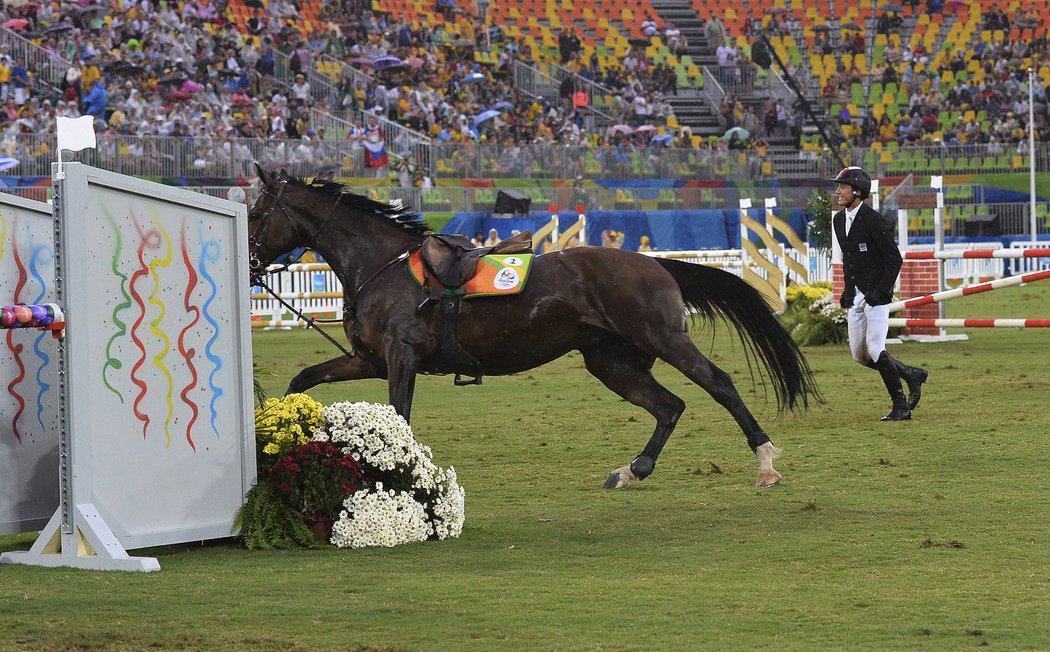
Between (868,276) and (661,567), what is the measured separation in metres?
5.44

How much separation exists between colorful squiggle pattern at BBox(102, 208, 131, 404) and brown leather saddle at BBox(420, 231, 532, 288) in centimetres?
218

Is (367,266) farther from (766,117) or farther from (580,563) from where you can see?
(766,117)

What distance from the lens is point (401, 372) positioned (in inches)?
312

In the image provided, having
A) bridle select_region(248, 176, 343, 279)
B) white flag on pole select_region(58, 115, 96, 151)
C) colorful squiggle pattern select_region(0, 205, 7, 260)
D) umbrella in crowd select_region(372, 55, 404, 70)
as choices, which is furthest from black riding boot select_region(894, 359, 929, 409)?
umbrella in crowd select_region(372, 55, 404, 70)

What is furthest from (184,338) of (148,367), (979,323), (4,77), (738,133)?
(738,133)

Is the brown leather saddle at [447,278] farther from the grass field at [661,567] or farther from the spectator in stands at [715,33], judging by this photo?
the spectator in stands at [715,33]

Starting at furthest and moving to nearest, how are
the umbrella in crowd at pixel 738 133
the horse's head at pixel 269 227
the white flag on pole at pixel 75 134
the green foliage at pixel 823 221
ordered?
the umbrella in crowd at pixel 738 133
the green foliage at pixel 823 221
the horse's head at pixel 269 227
the white flag on pole at pixel 75 134

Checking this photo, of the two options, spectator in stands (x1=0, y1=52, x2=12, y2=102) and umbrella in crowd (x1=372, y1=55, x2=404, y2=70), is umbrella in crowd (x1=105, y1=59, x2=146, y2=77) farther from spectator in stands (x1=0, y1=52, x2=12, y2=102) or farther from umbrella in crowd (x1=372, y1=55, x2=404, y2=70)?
umbrella in crowd (x1=372, y1=55, x2=404, y2=70)

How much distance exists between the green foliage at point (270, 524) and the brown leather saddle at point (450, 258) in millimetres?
1793

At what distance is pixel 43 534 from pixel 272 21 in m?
29.8

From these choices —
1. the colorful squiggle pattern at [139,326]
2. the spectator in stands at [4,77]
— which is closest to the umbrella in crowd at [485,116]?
the spectator in stands at [4,77]

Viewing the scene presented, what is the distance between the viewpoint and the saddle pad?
8055 mm

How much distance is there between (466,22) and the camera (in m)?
39.5

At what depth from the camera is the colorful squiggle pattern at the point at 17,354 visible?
6.57 m
